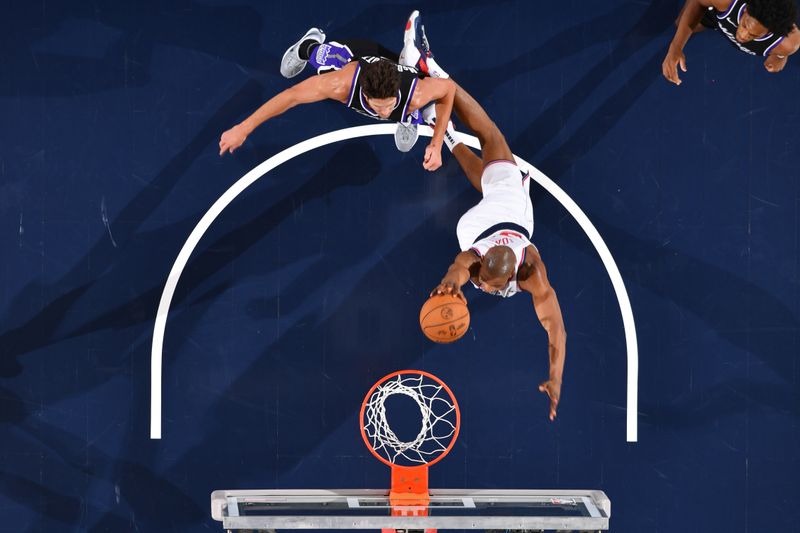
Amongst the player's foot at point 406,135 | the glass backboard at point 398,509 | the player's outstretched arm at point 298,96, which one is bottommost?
the glass backboard at point 398,509

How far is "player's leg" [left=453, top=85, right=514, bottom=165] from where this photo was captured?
10484 millimetres

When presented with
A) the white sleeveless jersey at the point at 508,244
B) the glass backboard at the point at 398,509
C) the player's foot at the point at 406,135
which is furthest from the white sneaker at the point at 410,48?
the glass backboard at the point at 398,509

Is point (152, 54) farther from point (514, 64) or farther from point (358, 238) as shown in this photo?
point (514, 64)

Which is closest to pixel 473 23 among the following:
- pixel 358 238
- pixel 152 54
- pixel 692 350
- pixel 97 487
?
pixel 358 238

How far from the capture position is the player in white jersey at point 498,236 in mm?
9711

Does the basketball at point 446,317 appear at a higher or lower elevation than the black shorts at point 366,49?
lower

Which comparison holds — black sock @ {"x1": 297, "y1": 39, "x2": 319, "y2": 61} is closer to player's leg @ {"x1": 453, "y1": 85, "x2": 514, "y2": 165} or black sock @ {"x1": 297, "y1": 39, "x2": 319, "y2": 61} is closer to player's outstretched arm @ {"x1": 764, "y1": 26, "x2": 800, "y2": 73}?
player's leg @ {"x1": 453, "y1": 85, "x2": 514, "y2": 165}

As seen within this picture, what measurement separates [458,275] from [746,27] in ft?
12.3

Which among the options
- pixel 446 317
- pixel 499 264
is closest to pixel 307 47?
pixel 499 264

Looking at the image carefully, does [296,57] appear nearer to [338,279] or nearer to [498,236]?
[338,279]

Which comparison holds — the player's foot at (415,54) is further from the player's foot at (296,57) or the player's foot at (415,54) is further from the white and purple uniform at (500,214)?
the white and purple uniform at (500,214)

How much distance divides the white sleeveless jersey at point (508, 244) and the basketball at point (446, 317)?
0.69 metres

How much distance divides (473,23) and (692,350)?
4.26 m

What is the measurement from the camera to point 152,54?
Result: 11070 millimetres
